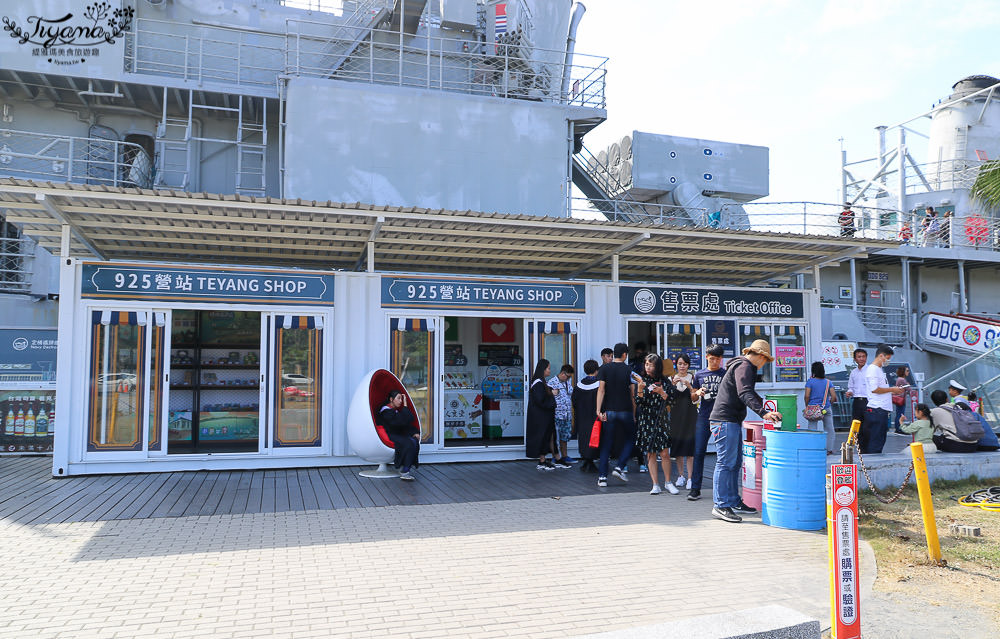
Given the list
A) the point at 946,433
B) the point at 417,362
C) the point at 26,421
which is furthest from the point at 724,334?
the point at 26,421

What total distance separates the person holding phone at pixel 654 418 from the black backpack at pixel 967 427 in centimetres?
410

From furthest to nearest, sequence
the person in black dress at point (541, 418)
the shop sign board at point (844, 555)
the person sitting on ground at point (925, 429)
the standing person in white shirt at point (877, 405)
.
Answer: the person in black dress at point (541, 418) → the person sitting on ground at point (925, 429) → the standing person in white shirt at point (877, 405) → the shop sign board at point (844, 555)

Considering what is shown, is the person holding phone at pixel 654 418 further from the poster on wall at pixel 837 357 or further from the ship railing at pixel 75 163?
the ship railing at pixel 75 163

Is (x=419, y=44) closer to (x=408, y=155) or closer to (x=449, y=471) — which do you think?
(x=408, y=155)

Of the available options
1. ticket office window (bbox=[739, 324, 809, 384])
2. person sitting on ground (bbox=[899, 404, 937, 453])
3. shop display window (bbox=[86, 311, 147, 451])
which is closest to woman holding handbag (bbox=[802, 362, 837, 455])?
person sitting on ground (bbox=[899, 404, 937, 453])

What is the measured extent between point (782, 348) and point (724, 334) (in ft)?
4.28

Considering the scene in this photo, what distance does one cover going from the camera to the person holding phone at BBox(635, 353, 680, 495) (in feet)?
27.1

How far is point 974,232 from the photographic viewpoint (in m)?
23.4

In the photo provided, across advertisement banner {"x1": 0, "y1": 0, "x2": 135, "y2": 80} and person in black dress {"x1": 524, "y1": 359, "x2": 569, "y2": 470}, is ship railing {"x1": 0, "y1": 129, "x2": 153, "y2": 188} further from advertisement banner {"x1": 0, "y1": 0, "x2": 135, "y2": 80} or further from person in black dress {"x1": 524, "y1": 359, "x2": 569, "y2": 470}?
person in black dress {"x1": 524, "y1": 359, "x2": 569, "y2": 470}

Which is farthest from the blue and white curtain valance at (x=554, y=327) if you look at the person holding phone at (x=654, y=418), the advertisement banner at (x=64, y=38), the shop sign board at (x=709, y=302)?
the advertisement banner at (x=64, y=38)

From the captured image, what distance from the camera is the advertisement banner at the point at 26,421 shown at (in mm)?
10852

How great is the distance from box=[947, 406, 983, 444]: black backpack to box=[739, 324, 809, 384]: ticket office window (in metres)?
3.41

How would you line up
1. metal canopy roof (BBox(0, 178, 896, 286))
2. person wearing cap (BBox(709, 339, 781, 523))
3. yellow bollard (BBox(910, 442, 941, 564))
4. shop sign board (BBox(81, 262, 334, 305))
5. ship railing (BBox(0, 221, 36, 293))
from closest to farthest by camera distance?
1. yellow bollard (BBox(910, 442, 941, 564))
2. person wearing cap (BBox(709, 339, 781, 523))
3. metal canopy roof (BBox(0, 178, 896, 286))
4. shop sign board (BBox(81, 262, 334, 305))
5. ship railing (BBox(0, 221, 36, 293))

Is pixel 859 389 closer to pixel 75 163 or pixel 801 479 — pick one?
pixel 801 479
